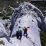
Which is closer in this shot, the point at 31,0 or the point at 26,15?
the point at 26,15

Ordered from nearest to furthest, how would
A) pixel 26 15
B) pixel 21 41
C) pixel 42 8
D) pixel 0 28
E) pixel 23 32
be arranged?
pixel 0 28
pixel 21 41
pixel 23 32
pixel 26 15
pixel 42 8

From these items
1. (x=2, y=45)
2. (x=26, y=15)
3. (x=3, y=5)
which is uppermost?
(x=2, y=45)

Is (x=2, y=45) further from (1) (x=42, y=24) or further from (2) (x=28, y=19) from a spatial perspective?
(1) (x=42, y=24)

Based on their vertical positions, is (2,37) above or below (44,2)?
above

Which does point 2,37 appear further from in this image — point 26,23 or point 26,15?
point 26,15

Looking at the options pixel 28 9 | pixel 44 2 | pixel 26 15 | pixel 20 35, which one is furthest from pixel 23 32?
pixel 44 2

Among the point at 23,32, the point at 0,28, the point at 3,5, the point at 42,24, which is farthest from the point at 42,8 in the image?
the point at 0,28

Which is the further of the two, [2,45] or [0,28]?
[0,28]

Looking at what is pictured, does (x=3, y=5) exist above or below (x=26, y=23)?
below

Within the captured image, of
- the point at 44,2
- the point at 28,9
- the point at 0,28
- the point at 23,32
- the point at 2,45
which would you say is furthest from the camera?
the point at 44,2
